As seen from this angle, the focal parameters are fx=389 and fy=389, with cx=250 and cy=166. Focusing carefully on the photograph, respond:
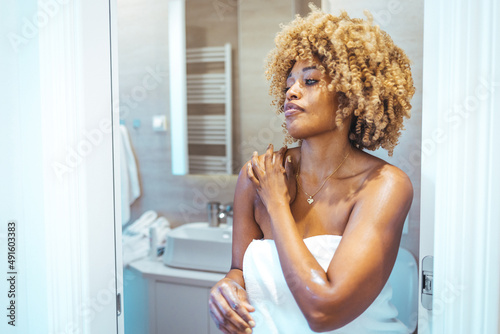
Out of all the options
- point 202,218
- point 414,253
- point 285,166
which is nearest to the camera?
point 285,166

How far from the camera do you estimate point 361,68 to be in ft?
2.96

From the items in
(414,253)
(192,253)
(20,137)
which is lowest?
(192,253)

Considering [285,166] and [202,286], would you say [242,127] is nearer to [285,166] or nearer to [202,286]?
[202,286]

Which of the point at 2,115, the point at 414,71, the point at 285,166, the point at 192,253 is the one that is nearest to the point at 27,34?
the point at 2,115

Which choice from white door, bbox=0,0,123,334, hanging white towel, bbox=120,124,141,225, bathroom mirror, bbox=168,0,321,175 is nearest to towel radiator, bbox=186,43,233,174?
bathroom mirror, bbox=168,0,321,175

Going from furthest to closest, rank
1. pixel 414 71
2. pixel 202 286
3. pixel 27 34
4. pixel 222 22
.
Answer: pixel 222 22, pixel 202 286, pixel 414 71, pixel 27 34

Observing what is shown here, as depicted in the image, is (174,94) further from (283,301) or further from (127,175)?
(283,301)

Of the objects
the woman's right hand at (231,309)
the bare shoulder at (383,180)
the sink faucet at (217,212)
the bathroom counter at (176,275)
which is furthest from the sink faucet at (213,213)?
the bare shoulder at (383,180)

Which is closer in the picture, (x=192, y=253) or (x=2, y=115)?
(x=2, y=115)

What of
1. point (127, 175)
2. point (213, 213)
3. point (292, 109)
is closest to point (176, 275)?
point (213, 213)

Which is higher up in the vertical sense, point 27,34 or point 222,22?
point 222,22

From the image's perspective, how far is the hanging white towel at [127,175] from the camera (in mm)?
2365

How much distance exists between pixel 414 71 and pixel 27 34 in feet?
3.70

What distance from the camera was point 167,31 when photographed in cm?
232
